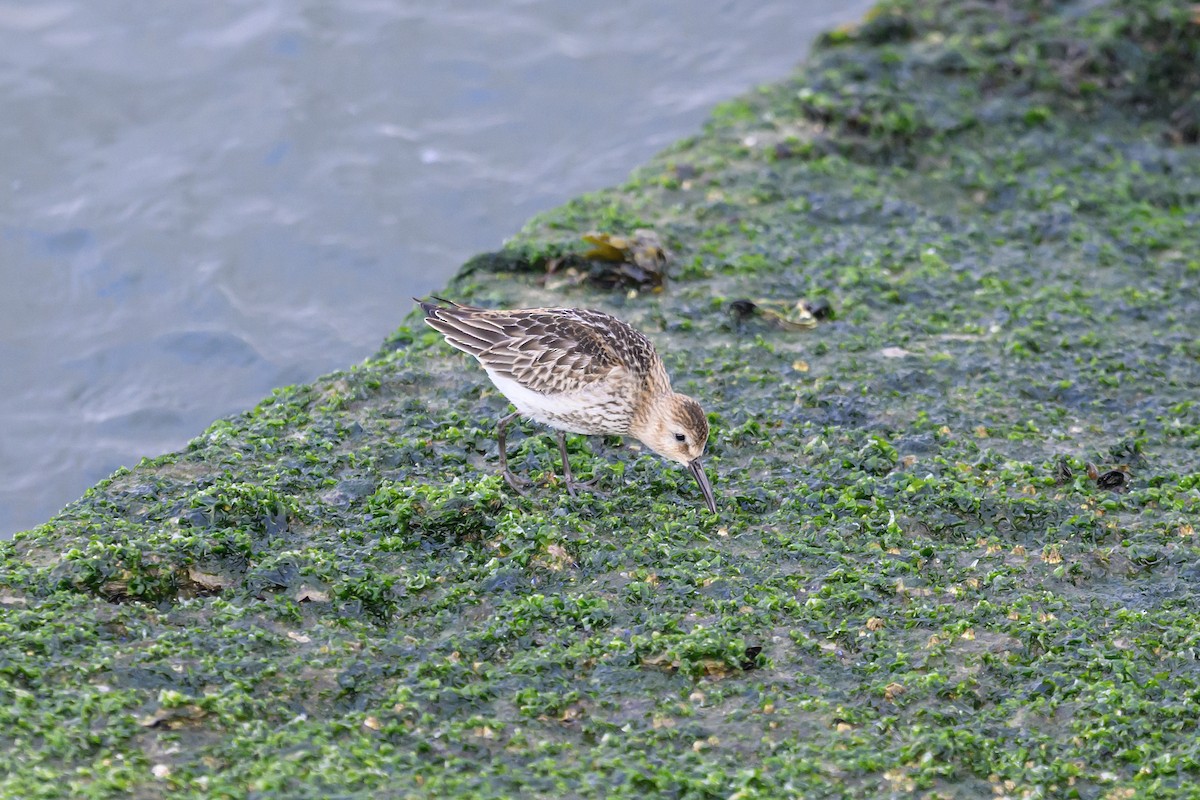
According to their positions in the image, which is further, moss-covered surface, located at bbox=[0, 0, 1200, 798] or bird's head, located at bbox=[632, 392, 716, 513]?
bird's head, located at bbox=[632, 392, 716, 513]

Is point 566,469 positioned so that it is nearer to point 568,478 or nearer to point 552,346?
point 568,478

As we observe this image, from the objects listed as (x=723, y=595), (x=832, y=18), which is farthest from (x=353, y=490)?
(x=832, y=18)

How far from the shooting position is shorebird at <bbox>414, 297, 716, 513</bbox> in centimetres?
627

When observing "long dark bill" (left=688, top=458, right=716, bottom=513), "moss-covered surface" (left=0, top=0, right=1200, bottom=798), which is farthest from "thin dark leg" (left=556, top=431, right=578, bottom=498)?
"long dark bill" (left=688, top=458, right=716, bottom=513)

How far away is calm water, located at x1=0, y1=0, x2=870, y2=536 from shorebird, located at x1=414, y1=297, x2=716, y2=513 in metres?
3.27

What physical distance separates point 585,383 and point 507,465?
2.07ft

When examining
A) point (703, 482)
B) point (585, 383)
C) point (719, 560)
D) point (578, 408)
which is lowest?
point (719, 560)

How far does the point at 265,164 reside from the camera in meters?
11.3

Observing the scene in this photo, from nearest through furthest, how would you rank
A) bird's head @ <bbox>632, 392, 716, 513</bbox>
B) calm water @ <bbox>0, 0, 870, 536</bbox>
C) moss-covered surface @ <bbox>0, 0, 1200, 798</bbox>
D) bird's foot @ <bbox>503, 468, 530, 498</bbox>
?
1. moss-covered surface @ <bbox>0, 0, 1200, 798</bbox>
2. bird's head @ <bbox>632, 392, 716, 513</bbox>
3. bird's foot @ <bbox>503, 468, 530, 498</bbox>
4. calm water @ <bbox>0, 0, 870, 536</bbox>

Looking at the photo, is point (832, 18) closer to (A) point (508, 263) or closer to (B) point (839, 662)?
(A) point (508, 263)

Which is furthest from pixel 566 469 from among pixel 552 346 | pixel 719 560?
pixel 719 560

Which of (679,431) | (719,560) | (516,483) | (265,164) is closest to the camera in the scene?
(719,560)

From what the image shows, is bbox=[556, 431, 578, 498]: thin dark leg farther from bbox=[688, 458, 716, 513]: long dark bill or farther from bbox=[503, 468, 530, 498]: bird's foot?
bbox=[688, 458, 716, 513]: long dark bill

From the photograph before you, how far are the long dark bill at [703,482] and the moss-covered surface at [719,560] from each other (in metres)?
0.12
